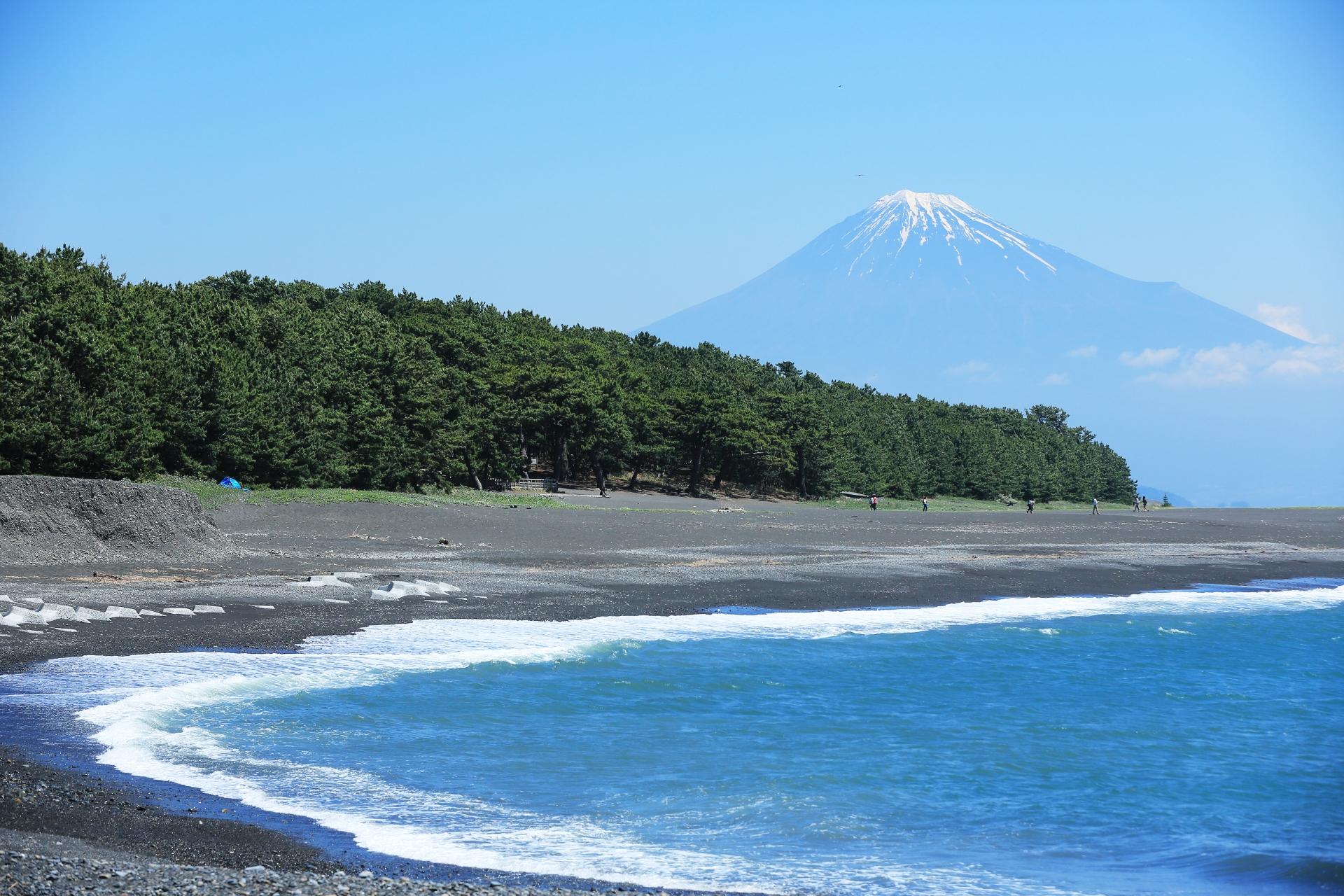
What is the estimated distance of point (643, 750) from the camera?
15094mm

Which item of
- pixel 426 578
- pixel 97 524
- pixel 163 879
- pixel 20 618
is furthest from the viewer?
pixel 426 578

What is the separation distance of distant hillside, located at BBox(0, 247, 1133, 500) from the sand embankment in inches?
552

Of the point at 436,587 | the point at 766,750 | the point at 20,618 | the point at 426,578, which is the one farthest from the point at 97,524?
the point at 766,750

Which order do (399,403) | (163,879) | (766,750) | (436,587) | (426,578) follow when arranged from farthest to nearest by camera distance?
(399,403)
(426,578)
(436,587)
(766,750)
(163,879)

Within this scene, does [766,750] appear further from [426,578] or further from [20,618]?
[426,578]

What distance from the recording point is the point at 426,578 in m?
29.6

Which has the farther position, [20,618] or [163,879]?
[20,618]

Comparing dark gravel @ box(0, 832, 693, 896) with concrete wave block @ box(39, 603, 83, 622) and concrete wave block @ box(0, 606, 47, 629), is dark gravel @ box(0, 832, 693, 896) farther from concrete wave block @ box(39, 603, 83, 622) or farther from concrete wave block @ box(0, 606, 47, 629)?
concrete wave block @ box(39, 603, 83, 622)

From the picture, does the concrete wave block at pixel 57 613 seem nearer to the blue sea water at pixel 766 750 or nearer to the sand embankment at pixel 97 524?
the blue sea water at pixel 766 750

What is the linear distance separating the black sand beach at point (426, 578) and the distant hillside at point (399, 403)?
8511 mm

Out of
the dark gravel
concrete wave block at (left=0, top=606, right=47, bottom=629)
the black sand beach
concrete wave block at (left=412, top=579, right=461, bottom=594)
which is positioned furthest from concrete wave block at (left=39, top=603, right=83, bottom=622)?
the dark gravel

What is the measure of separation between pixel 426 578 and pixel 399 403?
36.7 metres

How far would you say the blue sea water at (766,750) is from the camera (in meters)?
10.9

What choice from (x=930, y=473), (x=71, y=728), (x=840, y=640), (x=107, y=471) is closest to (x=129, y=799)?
(x=71, y=728)
